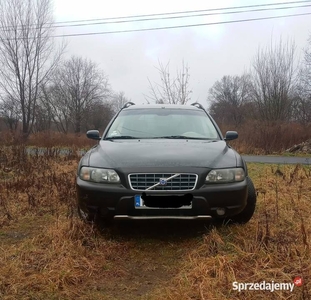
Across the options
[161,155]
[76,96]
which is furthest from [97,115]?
[161,155]

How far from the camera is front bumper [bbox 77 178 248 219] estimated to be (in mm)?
2918

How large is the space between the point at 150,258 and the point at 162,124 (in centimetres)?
189

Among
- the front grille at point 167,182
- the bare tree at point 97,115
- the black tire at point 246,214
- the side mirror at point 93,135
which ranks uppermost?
the bare tree at point 97,115

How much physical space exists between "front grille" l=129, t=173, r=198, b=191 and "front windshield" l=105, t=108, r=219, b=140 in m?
1.06

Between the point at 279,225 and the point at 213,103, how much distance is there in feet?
209

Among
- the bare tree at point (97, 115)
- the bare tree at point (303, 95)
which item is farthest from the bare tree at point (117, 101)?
the bare tree at point (303, 95)

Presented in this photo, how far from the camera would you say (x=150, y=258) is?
116 inches

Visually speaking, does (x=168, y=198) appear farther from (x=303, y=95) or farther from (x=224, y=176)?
(x=303, y=95)

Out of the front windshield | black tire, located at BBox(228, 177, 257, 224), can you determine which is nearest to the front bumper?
black tire, located at BBox(228, 177, 257, 224)

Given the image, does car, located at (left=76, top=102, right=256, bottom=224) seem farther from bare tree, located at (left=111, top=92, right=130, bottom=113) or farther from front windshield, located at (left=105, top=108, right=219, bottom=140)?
bare tree, located at (left=111, top=92, right=130, bottom=113)

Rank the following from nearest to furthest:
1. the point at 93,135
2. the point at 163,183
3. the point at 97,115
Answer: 1. the point at 163,183
2. the point at 93,135
3. the point at 97,115

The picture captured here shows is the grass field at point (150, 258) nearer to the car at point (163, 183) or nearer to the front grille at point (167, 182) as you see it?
the car at point (163, 183)

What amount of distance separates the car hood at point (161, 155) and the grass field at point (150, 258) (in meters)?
0.61

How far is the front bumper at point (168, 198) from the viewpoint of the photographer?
9.57 feet
